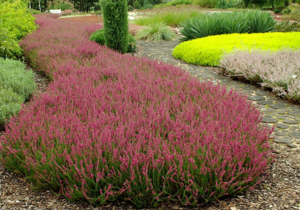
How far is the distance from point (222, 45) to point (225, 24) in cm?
288

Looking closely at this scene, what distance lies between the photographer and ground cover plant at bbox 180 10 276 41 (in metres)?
10.7

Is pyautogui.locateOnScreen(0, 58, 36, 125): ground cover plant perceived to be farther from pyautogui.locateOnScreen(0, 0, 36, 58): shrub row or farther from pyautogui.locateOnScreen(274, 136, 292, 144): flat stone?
pyautogui.locateOnScreen(274, 136, 292, 144): flat stone

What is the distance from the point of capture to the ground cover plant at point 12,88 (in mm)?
4352

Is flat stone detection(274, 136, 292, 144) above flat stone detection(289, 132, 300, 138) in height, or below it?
below

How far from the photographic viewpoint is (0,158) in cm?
330

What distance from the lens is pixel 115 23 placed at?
8.56m

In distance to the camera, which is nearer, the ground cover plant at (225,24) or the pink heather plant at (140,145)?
the pink heather plant at (140,145)

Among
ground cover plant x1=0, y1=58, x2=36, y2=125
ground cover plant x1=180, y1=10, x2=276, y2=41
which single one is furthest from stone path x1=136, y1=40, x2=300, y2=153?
ground cover plant x1=0, y1=58, x2=36, y2=125

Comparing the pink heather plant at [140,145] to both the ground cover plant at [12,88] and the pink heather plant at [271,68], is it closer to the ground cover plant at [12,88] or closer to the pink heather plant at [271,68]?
the ground cover plant at [12,88]

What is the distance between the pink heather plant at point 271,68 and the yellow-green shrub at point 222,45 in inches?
33.8

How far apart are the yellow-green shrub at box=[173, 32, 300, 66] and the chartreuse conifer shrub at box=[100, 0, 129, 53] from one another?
1.72 metres

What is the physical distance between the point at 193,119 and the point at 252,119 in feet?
2.38

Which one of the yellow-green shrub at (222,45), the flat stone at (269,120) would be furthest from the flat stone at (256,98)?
the yellow-green shrub at (222,45)

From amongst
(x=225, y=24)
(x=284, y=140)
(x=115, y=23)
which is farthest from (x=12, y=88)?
(x=225, y=24)
